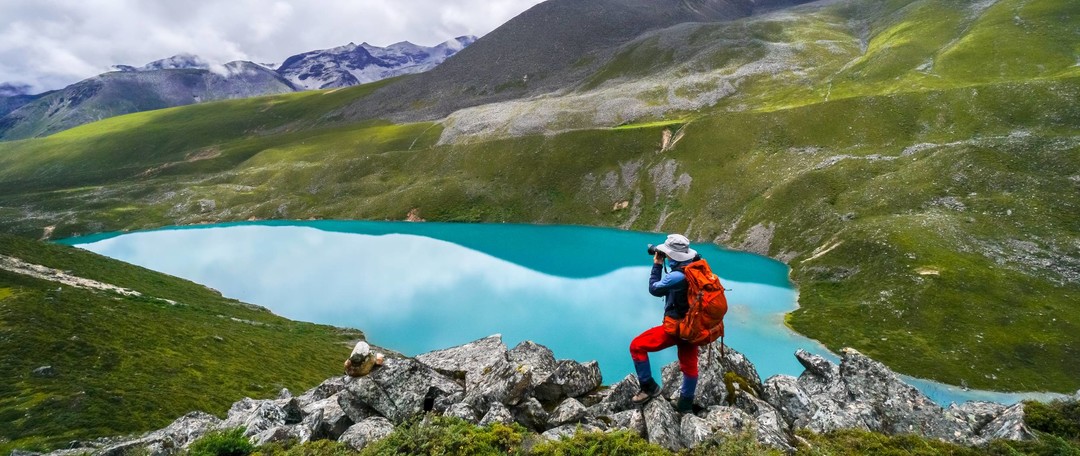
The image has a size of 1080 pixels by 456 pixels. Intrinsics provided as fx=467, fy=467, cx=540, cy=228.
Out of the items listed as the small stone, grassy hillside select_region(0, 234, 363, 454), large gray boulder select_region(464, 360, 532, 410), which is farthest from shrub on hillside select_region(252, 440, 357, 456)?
the small stone

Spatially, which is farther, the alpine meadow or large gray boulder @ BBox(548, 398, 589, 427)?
the alpine meadow

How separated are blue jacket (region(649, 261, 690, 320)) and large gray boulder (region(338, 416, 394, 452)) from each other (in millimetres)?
7060

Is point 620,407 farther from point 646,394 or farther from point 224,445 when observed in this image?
point 224,445

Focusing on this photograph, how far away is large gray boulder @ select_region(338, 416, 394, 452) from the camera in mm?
10688

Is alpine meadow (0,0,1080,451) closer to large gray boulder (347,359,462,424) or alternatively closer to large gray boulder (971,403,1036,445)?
large gray boulder (347,359,462,424)

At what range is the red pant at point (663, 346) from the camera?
34.6 ft

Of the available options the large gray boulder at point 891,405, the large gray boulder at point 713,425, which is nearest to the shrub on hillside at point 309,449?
the large gray boulder at point 713,425

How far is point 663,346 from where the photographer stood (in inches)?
434

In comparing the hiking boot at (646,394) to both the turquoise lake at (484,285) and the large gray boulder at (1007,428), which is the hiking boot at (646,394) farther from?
the turquoise lake at (484,285)

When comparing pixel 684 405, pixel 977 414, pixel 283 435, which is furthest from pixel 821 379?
pixel 283 435

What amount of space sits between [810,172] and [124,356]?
245ft

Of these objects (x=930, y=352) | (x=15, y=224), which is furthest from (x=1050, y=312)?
(x=15, y=224)

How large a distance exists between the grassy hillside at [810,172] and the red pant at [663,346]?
29.1m

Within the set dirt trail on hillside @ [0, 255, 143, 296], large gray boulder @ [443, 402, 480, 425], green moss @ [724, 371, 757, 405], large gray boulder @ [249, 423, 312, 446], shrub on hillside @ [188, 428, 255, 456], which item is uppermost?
dirt trail on hillside @ [0, 255, 143, 296]
